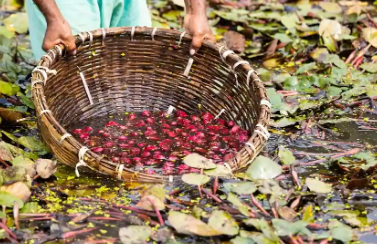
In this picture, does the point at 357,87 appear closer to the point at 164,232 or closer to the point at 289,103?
the point at 289,103

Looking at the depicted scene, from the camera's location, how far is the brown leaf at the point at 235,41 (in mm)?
3652

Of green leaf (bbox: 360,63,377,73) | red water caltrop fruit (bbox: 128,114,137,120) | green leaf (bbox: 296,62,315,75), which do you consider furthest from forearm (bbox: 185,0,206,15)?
green leaf (bbox: 360,63,377,73)

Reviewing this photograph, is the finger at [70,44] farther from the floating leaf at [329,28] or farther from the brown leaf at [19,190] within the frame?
the floating leaf at [329,28]

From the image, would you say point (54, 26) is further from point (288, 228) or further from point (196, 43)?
point (288, 228)

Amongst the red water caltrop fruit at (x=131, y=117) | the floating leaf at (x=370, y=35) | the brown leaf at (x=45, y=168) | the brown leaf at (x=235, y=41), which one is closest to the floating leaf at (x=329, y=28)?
the floating leaf at (x=370, y=35)

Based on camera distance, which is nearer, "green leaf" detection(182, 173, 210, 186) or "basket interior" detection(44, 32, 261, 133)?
"green leaf" detection(182, 173, 210, 186)

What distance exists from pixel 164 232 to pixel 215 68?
43.1 inches

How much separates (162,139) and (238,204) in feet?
2.40

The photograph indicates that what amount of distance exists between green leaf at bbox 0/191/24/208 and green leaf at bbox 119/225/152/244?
38cm

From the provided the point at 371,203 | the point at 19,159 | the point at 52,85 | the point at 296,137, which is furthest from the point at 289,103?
the point at 19,159

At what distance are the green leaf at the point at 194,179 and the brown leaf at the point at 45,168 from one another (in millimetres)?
501

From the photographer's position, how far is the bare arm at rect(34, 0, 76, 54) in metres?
2.48

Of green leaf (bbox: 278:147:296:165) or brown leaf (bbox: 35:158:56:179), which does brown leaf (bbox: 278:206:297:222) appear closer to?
green leaf (bbox: 278:147:296:165)

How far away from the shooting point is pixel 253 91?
256 centimetres
